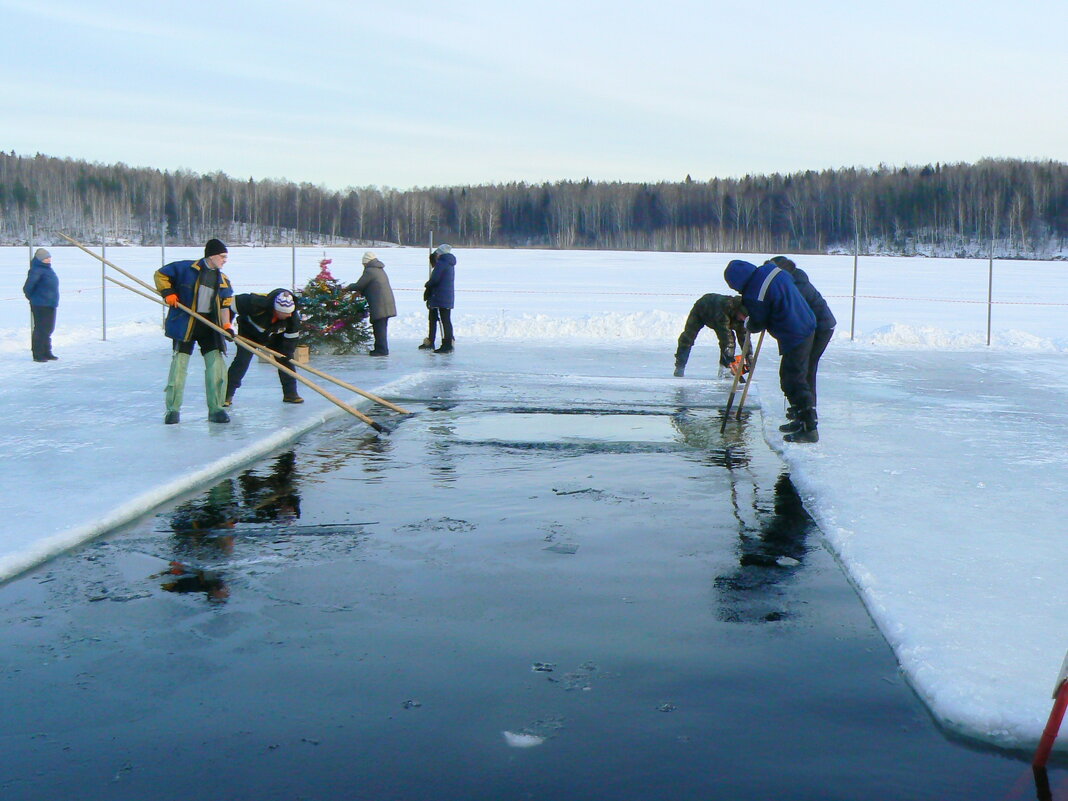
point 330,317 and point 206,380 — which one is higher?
point 330,317

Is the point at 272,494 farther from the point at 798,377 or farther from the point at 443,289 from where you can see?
the point at 443,289

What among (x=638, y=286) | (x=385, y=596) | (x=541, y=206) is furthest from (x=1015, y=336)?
(x=541, y=206)

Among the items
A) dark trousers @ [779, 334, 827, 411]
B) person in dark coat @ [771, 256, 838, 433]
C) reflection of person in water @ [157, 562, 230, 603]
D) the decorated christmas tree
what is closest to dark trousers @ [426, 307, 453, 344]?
the decorated christmas tree

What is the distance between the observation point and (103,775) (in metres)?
3.14

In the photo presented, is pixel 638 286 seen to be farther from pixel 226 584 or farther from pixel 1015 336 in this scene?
pixel 226 584

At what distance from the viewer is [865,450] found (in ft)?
28.0

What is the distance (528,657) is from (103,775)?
1.52m

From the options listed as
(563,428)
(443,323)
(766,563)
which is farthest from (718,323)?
(766,563)

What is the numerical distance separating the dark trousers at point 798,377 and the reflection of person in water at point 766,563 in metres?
1.96

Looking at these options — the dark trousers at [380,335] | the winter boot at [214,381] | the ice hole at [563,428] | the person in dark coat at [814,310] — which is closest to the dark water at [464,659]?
the ice hole at [563,428]

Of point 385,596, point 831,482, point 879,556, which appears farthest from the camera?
point 831,482

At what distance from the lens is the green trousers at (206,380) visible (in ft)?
30.5

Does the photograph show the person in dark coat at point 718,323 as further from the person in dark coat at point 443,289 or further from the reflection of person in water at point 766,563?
the reflection of person in water at point 766,563

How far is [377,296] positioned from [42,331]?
14.0 feet
